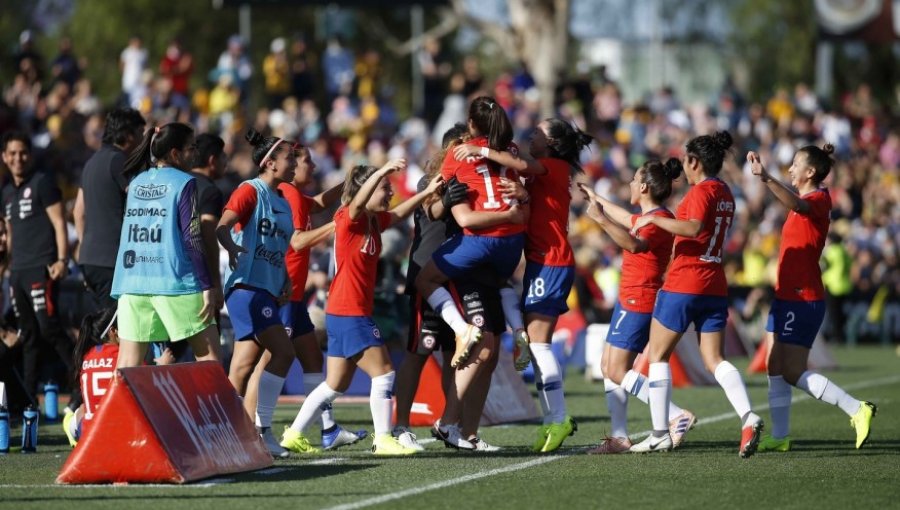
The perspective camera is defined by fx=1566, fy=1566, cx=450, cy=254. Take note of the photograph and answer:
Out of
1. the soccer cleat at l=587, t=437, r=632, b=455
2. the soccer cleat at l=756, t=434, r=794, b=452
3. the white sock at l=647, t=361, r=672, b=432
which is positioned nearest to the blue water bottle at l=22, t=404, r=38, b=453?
the soccer cleat at l=587, t=437, r=632, b=455

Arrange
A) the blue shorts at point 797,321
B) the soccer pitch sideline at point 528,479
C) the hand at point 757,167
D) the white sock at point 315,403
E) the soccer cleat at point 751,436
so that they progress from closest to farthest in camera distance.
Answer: the soccer pitch sideline at point 528,479, the hand at point 757,167, the soccer cleat at point 751,436, the white sock at point 315,403, the blue shorts at point 797,321

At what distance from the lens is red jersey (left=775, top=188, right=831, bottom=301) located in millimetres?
10438

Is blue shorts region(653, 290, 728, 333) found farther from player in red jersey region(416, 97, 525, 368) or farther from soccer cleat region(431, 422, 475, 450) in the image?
soccer cleat region(431, 422, 475, 450)

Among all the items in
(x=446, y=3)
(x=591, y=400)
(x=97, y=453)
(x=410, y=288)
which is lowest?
(x=591, y=400)

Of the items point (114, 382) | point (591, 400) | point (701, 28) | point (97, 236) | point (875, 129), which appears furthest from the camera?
point (701, 28)

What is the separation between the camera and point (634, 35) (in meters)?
58.8

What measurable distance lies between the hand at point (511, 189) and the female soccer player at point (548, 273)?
26 centimetres

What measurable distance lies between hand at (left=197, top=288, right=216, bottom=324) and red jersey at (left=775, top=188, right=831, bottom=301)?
12.7 feet

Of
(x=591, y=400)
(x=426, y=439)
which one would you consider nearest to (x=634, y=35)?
(x=591, y=400)

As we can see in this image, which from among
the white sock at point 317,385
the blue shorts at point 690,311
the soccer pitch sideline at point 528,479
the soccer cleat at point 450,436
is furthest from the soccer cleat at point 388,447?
the blue shorts at point 690,311

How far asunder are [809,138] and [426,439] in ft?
77.7

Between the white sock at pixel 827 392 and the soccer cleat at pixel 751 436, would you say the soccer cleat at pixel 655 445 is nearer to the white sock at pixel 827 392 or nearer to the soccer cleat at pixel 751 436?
the soccer cleat at pixel 751 436

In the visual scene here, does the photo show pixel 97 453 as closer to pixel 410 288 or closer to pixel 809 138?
pixel 410 288

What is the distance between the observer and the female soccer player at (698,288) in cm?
997
